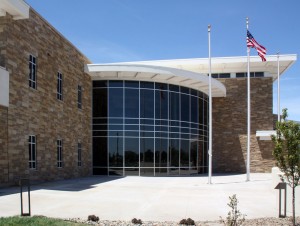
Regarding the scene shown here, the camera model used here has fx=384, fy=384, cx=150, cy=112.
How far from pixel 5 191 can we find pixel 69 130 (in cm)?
958

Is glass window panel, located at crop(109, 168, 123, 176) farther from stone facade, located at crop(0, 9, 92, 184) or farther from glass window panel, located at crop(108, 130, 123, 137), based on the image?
glass window panel, located at crop(108, 130, 123, 137)

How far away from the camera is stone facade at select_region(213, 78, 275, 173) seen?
36156 mm

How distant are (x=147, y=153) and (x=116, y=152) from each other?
2.31 metres

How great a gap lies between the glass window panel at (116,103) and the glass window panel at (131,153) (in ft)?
6.73

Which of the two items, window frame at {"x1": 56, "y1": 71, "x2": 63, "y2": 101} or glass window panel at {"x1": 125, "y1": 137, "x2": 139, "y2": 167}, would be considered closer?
window frame at {"x1": 56, "y1": 71, "x2": 63, "y2": 101}

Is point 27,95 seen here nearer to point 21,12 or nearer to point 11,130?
point 11,130

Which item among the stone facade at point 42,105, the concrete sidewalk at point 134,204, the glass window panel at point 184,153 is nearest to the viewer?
the concrete sidewalk at point 134,204

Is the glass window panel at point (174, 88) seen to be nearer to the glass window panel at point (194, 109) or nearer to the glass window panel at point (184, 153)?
the glass window panel at point (194, 109)

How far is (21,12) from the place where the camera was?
17344 millimetres

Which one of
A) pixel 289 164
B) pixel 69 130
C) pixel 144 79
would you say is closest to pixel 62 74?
pixel 69 130

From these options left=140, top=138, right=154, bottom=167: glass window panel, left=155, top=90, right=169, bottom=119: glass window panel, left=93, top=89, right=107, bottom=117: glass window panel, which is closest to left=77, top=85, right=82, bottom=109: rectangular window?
left=93, top=89, right=107, bottom=117: glass window panel

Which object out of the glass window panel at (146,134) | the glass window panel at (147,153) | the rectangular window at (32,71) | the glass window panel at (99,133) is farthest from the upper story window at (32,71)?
the glass window panel at (147,153)

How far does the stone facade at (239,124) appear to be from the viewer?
119ft

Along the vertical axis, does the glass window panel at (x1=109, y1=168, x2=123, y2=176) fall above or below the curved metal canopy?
below
